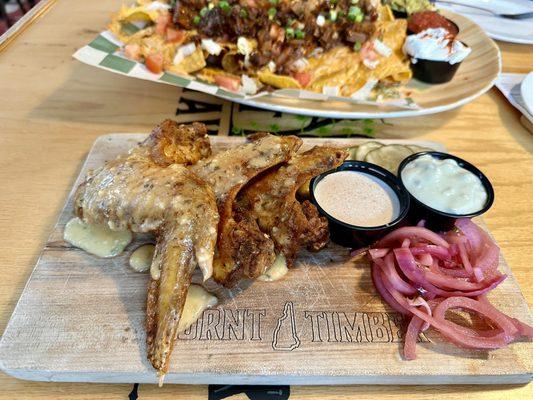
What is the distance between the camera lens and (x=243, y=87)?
3.52 m

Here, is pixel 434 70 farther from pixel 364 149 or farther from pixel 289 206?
pixel 289 206

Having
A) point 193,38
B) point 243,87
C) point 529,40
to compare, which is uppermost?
point 193,38

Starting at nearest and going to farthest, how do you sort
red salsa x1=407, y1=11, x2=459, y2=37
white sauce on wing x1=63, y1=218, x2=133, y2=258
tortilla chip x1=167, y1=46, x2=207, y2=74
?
white sauce on wing x1=63, y1=218, x2=133, y2=258 → tortilla chip x1=167, y1=46, x2=207, y2=74 → red salsa x1=407, y1=11, x2=459, y2=37

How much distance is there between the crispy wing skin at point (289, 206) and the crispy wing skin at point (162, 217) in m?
0.27

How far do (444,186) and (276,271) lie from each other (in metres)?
1.09

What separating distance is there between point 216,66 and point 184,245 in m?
2.30

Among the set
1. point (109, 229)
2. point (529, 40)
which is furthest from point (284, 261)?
point (529, 40)

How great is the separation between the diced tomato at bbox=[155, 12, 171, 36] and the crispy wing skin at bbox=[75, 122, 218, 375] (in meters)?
1.97

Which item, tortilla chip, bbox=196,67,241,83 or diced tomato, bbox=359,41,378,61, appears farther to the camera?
diced tomato, bbox=359,41,378,61

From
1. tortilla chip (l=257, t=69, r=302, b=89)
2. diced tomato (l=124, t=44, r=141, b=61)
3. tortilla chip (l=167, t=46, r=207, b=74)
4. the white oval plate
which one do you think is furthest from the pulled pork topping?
the white oval plate

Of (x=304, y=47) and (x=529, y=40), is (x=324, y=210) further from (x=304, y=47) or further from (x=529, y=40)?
(x=529, y=40)

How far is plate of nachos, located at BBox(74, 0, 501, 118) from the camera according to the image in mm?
3467

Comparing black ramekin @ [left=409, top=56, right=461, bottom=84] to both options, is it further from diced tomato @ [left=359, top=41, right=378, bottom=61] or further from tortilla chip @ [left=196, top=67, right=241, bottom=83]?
tortilla chip @ [left=196, top=67, right=241, bottom=83]

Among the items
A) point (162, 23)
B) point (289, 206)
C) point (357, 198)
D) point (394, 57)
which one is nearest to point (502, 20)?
point (394, 57)
